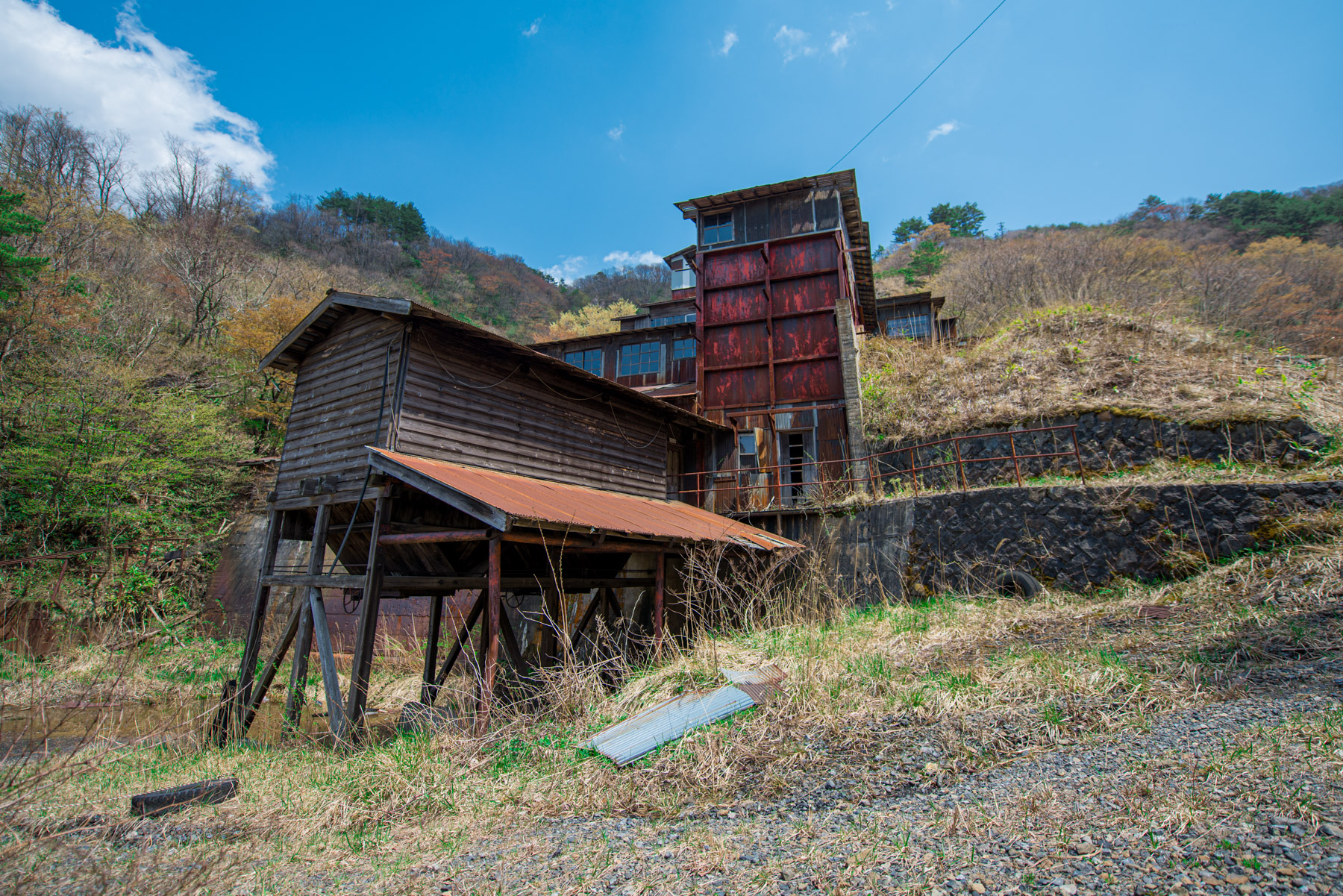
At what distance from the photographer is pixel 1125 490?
9703 mm

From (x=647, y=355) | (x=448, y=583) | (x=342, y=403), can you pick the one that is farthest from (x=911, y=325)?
(x=448, y=583)

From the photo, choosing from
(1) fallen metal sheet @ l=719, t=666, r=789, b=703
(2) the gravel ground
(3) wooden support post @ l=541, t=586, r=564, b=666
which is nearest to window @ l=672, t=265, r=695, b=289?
(3) wooden support post @ l=541, t=586, r=564, b=666

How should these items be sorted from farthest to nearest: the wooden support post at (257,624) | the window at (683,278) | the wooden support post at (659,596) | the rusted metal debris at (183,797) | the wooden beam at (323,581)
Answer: the window at (683,278) < the wooden support post at (257,624) < the wooden support post at (659,596) < the wooden beam at (323,581) < the rusted metal debris at (183,797)

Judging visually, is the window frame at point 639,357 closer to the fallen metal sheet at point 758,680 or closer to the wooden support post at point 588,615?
the wooden support post at point 588,615

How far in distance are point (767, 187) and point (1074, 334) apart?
9750mm

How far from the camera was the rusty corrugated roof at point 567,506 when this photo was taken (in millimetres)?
6949

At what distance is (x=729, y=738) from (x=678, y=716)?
0.69 meters

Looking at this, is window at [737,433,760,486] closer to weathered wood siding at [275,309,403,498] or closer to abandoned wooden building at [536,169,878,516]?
abandoned wooden building at [536,169,878,516]

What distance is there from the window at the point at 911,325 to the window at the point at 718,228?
10640mm

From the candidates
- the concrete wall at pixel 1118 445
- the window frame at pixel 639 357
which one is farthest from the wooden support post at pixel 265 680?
the window frame at pixel 639 357

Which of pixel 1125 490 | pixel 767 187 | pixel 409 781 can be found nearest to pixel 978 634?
pixel 1125 490

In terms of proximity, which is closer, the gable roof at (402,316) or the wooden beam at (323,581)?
the wooden beam at (323,581)

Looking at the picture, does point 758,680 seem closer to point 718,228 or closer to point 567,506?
point 567,506

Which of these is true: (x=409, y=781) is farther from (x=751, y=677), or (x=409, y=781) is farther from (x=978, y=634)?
(x=978, y=634)
